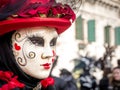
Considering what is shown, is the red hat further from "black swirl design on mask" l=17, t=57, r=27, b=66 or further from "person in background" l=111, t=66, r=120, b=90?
"person in background" l=111, t=66, r=120, b=90

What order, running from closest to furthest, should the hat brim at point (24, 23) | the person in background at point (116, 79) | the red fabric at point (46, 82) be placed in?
the hat brim at point (24, 23)
the red fabric at point (46, 82)
the person in background at point (116, 79)

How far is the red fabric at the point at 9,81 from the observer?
1.74 m

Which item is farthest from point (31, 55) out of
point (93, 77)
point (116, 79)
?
point (93, 77)

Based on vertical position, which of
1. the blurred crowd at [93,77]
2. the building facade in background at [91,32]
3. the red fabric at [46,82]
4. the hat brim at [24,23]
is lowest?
the building facade in background at [91,32]

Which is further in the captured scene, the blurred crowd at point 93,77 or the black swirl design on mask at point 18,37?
the blurred crowd at point 93,77

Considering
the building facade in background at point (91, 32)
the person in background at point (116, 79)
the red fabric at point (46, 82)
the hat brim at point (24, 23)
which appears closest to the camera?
the hat brim at point (24, 23)

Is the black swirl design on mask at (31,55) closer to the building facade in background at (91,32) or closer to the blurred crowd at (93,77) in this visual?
the blurred crowd at (93,77)

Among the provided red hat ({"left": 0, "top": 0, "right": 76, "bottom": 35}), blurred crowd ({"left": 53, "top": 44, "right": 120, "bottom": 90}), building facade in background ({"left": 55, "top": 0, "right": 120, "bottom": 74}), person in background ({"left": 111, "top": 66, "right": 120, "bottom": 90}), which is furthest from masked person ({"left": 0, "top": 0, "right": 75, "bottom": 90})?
A: building facade in background ({"left": 55, "top": 0, "right": 120, "bottom": 74})

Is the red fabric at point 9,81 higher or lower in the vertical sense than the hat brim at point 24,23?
lower

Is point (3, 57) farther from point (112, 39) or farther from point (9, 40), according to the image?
point (112, 39)

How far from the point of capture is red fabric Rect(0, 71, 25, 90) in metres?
1.74

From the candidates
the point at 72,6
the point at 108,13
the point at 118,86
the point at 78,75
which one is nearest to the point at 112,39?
the point at 108,13

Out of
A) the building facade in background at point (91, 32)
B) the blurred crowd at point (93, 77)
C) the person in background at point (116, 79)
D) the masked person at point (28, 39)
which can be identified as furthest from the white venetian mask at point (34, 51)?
the building facade in background at point (91, 32)

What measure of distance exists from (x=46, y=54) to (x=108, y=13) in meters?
16.7
